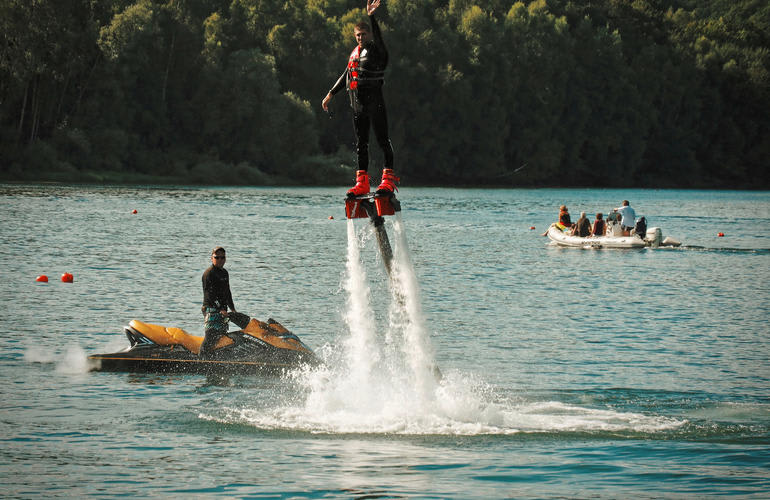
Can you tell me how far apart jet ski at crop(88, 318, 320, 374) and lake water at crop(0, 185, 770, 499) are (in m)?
0.31

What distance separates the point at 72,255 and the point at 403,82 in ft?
218

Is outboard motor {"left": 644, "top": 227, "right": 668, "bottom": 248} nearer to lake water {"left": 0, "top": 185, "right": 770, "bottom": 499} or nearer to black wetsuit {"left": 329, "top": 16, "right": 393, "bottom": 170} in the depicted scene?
lake water {"left": 0, "top": 185, "right": 770, "bottom": 499}

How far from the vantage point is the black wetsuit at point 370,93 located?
1105 centimetres

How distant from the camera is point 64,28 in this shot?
7919 centimetres

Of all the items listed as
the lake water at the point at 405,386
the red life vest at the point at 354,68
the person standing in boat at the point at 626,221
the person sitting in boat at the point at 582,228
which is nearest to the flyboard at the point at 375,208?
the lake water at the point at 405,386

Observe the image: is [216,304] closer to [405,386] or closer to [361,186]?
[405,386]

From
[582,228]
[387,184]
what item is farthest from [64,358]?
[582,228]

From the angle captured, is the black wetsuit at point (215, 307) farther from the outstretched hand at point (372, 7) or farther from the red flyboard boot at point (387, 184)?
the outstretched hand at point (372, 7)

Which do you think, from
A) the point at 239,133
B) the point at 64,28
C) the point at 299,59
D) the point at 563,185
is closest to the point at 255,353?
the point at 64,28

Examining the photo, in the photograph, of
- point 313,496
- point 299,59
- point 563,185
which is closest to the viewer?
point 313,496

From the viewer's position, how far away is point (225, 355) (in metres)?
18.3

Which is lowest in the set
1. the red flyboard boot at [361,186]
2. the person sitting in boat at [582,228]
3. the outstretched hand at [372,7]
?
the person sitting in boat at [582,228]

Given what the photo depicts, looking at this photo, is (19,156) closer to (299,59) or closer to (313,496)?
(299,59)

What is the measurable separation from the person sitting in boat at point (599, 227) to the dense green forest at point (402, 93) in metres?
47.1
